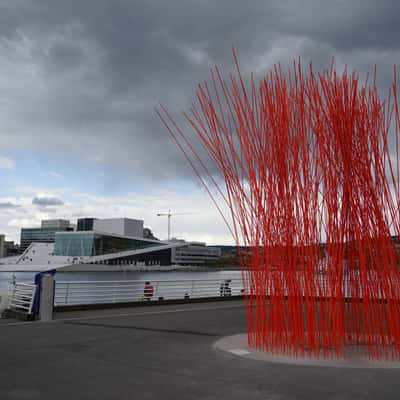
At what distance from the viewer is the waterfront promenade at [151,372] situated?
4.23 metres

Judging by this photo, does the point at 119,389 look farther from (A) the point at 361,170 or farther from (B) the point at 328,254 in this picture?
(A) the point at 361,170

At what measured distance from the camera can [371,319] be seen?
565 centimetres

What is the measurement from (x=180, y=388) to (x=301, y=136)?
10.8 ft

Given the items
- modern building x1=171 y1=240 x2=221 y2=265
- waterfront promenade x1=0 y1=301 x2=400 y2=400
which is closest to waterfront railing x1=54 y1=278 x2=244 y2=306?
waterfront promenade x1=0 y1=301 x2=400 y2=400

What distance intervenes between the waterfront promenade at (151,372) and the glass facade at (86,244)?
240 feet

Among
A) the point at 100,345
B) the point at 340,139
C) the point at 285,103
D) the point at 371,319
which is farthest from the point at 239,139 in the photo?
the point at 100,345

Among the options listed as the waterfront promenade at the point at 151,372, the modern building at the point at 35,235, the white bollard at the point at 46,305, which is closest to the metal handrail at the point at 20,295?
the white bollard at the point at 46,305

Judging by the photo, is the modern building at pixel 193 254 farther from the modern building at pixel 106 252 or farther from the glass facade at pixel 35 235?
the glass facade at pixel 35 235

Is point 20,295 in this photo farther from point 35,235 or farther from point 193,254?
point 35,235

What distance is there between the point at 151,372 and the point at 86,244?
77.4 metres

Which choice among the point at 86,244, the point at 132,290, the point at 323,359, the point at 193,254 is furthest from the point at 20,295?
the point at 193,254

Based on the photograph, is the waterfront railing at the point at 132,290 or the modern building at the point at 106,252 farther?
the modern building at the point at 106,252

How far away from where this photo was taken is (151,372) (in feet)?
16.7

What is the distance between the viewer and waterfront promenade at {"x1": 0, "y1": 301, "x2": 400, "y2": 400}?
4227mm
